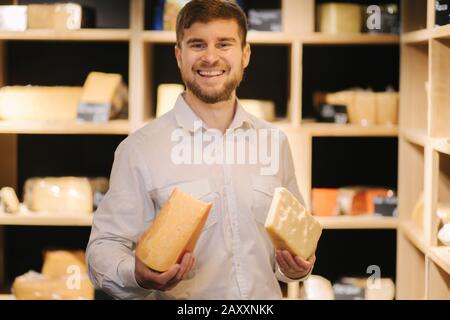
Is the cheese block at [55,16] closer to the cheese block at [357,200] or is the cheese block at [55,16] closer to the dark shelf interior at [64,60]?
the dark shelf interior at [64,60]

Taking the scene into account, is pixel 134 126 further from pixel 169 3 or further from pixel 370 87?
pixel 370 87

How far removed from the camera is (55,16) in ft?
9.45

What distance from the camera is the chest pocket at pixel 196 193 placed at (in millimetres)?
2031

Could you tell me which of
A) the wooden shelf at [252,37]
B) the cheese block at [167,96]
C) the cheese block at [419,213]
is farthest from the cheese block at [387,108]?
the cheese block at [167,96]

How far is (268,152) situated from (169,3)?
36.5 inches

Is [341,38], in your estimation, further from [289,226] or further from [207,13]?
[289,226]

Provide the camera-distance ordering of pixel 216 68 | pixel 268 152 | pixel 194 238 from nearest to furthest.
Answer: pixel 194 238
pixel 216 68
pixel 268 152

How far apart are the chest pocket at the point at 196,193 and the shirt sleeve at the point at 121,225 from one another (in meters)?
0.02

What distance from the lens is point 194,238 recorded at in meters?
1.88

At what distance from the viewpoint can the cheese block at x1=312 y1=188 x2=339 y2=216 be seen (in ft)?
9.84

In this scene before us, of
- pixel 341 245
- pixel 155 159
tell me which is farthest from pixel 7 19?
pixel 341 245

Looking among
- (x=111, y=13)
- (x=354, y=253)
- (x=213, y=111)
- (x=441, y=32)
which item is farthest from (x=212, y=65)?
(x=354, y=253)

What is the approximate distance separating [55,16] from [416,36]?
1287 mm

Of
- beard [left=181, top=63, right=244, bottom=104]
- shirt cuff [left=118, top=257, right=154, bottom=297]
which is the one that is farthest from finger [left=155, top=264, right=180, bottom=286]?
beard [left=181, top=63, right=244, bottom=104]
